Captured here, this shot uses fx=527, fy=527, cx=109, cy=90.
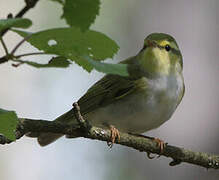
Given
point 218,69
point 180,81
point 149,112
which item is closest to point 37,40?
point 149,112

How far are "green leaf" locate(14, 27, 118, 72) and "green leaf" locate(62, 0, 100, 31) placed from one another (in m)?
0.03

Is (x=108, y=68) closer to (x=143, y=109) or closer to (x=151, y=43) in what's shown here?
(x=143, y=109)

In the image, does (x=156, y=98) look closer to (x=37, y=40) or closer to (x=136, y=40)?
(x=37, y=40)

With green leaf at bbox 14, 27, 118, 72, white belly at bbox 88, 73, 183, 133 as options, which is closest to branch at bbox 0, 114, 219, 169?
green leaf at bbox 14, 27, 118, 72

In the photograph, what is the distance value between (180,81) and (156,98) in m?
0.37

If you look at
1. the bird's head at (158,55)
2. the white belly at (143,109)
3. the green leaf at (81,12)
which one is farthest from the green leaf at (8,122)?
the bird's head at (158,55)

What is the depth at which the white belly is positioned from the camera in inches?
157

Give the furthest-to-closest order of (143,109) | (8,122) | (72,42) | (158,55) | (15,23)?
1. (158,55)
2. (143,109)
3. (8,122)
4. (72,42)
5. (15,23)

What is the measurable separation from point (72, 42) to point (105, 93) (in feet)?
9.12

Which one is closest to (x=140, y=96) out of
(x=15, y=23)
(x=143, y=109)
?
(x=143, y=109)

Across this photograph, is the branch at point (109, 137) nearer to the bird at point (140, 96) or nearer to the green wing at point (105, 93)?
the bird at point (140, 96)

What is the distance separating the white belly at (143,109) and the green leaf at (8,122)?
2.45 m

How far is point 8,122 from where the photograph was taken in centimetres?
154

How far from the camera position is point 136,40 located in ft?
23.9
